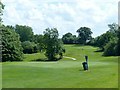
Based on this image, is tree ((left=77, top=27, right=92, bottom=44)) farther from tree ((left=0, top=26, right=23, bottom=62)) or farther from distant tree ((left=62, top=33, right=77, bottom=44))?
tree ((left=0, top=26, right=23, bottom=62))

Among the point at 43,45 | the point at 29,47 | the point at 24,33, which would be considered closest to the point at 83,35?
the point at 24,33

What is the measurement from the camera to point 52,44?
97.1 metres

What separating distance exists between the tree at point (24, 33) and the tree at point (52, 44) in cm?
5468

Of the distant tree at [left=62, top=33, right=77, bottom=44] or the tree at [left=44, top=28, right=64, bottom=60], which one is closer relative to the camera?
the tree at [left=44, top=28, right=64, bottom=60]

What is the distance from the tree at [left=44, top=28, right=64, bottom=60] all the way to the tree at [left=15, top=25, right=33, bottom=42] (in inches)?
2153

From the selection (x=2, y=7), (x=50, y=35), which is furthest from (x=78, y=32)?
(x=2, y=7)

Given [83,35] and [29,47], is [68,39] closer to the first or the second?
[83,35]

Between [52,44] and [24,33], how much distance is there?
215 ft

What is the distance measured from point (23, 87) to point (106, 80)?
546 cm

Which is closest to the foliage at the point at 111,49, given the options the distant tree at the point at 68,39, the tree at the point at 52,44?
the tree at the point at 52,44

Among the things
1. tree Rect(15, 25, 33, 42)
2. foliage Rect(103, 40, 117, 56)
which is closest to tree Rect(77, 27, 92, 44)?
tree Rect(15, 25, 33, 42)

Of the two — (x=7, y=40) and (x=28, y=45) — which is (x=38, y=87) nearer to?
(x=7, y=40)

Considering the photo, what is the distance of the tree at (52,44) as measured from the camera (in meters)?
96.4

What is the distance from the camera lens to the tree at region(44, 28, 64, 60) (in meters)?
96.4
